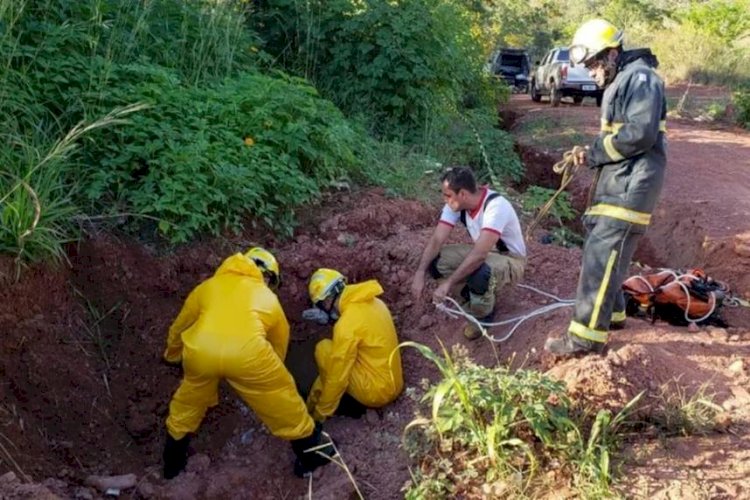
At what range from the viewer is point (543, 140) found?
1134 cm

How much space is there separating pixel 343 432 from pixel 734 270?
13.0 feet

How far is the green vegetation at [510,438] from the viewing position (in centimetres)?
301

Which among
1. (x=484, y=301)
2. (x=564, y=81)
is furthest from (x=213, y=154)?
(x=564, y=81)

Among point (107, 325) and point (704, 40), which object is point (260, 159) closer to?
point (107, 325)

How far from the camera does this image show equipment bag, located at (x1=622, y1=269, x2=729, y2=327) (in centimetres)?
454

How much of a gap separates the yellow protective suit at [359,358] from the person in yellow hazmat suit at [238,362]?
0.83ft

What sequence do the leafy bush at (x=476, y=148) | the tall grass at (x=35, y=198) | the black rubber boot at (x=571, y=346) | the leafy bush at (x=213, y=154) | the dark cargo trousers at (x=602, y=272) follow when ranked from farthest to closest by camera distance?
the leafy bush at (x=476, y=148) < the leafy bush at (x=213, y=154) < the tall grass at (x=35, y=198) < the black rubber boot at (x=571, y=346) < the dark cargo trousers at (x=602, y=272)

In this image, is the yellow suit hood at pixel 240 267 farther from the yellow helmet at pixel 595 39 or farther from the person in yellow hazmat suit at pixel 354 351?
the yellow helmet at pixel 595 39

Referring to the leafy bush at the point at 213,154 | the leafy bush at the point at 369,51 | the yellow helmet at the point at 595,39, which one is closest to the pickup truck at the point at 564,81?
the leafy bush at the point at 369,51

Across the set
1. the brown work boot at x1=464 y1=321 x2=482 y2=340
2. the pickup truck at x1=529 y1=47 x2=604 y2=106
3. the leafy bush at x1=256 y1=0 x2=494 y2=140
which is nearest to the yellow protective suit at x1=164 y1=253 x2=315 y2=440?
the brown work boot at x1=464 y1=321 x2=482 y2=340

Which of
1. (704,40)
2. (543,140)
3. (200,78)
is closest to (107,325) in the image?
(200,78)

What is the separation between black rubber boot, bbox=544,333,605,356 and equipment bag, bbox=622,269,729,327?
1.08 metres

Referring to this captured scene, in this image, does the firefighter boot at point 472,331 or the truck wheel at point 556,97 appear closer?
the firefighter boot at point 472,331

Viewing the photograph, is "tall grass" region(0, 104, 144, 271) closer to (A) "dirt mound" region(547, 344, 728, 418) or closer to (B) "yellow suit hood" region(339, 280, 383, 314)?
(B) "yellow suit hood" region(339, 280, 383, 314)
